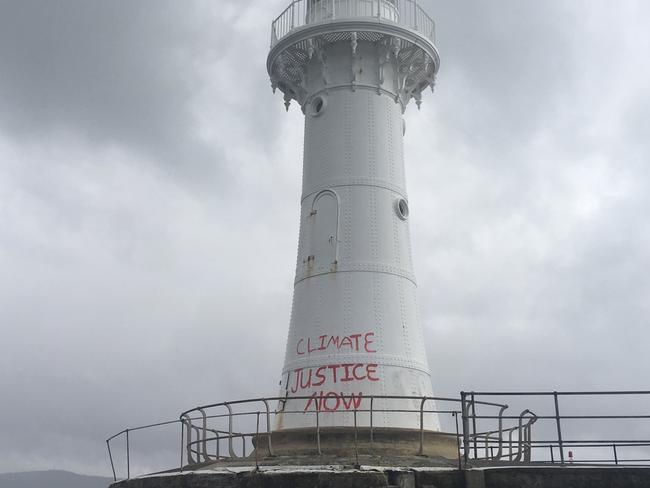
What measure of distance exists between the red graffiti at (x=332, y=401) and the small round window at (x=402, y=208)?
4721 millimetres

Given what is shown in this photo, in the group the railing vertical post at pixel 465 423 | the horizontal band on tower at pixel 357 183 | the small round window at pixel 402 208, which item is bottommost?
the railing vertical post at pixel 465 423

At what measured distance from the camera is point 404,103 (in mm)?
21828

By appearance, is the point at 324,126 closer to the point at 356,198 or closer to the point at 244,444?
the point at 356,198

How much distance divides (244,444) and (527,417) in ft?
18.3

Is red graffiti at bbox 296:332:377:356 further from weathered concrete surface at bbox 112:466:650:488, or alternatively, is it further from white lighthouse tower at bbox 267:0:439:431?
weathered concrete surface at bbox 112:466:650:488

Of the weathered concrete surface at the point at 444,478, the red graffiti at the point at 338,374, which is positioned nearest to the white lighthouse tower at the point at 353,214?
the red graffiti at the point at 338,374

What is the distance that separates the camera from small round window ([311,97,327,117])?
20.8m

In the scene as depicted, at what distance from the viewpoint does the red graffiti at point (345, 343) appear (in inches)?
715

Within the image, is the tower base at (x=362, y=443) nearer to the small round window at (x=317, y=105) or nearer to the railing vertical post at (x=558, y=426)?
the railing vertical post at (x=558, y=426)

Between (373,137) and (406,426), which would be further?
(373,137)

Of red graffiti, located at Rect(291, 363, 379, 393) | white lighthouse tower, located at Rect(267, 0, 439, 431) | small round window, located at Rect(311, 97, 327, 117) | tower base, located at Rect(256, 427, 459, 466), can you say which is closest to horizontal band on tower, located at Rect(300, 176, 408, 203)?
white lighthouse tower, located at Rect(267, 0, 439, 431)

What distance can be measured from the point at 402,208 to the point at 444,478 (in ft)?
27.9

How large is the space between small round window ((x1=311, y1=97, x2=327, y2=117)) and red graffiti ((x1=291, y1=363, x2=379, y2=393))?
259 inches

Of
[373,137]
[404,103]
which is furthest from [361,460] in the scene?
[404,103]
